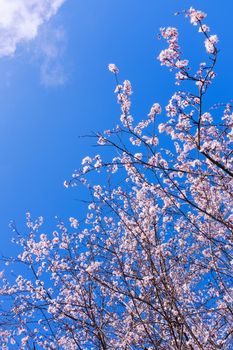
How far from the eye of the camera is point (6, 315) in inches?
278

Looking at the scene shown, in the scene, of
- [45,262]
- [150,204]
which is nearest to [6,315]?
[45,262]

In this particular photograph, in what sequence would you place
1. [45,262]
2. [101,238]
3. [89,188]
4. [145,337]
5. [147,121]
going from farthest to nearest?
[45,262] < [101,238] < [89,188] < [147,121] < [145,337]

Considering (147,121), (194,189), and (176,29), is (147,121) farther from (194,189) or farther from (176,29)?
(176,29)

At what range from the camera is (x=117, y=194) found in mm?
6609

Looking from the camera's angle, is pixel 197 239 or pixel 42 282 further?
pixel 42 282

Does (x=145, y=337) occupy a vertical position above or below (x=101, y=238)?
below

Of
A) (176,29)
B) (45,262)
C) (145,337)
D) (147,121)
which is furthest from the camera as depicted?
(45,262)

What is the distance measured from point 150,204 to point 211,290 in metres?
2.16

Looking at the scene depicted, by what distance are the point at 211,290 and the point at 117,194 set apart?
2.63m

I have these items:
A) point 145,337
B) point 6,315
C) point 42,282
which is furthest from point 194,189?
point 6,315

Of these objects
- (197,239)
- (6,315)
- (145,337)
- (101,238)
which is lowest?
(145,337)

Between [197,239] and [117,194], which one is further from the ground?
[117,194]

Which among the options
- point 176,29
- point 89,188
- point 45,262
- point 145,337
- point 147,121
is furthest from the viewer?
point 45,262

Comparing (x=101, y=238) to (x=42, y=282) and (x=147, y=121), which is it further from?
(x=147, y=121)
